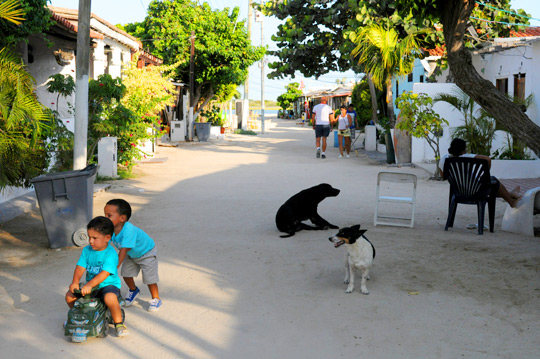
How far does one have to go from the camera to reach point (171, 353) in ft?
14.8

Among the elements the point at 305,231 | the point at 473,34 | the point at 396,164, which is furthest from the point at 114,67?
the point at 305,231

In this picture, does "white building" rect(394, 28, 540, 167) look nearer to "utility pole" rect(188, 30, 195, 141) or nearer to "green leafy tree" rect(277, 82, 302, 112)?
"utility pole" rect(188, 30, 195, 141)

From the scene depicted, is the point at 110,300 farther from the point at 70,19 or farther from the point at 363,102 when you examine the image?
the point at 363,102

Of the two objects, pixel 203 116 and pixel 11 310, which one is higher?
pixel 203 116

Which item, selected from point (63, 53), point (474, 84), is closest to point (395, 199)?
point (474, 84)

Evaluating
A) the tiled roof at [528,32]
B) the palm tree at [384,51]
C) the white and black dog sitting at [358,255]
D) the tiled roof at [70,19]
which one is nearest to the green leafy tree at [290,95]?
the tiled roof at [528,32]

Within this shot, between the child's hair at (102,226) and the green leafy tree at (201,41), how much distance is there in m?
24.7

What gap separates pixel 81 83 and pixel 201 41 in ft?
71.7

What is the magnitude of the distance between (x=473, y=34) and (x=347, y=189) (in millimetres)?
8038

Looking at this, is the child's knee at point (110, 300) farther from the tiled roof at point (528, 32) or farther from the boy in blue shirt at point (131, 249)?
the tiled roof at point (528, 32)

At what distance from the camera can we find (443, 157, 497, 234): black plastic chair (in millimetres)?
8547

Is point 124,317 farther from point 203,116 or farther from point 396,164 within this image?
point 203,116

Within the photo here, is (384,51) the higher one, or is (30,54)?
(384,51)

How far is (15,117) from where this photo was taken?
6688 mm
